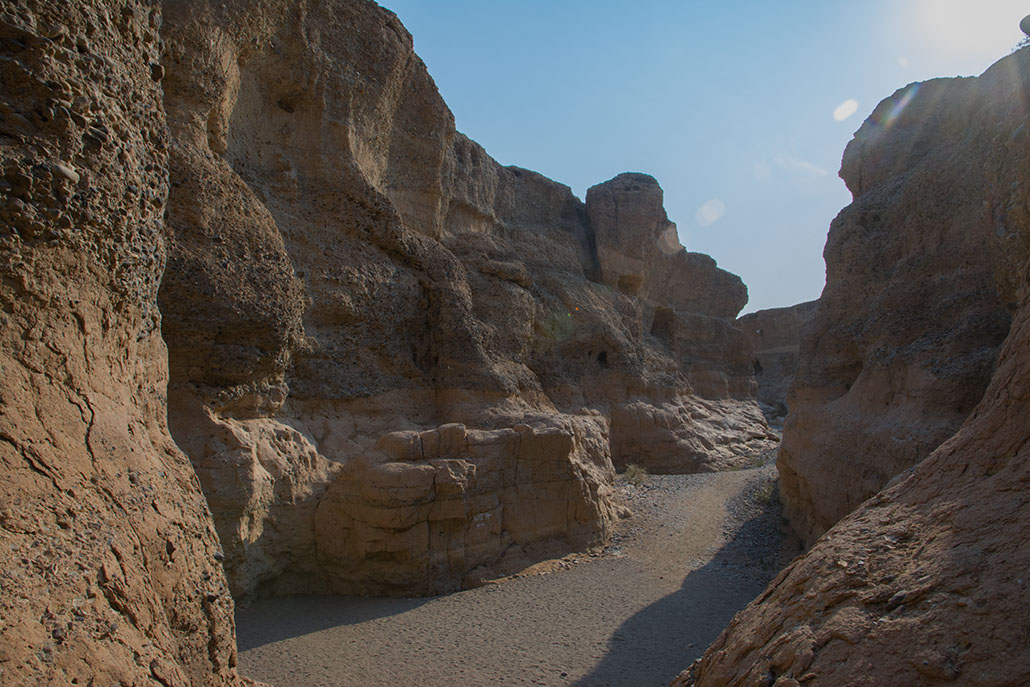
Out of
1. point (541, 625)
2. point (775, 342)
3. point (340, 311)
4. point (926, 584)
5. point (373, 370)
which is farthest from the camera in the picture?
point (775, 342)

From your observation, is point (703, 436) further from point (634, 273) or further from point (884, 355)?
point (884, 355)

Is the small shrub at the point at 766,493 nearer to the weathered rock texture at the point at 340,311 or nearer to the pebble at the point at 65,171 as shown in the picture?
the weathered rock texture at the point at 340,311

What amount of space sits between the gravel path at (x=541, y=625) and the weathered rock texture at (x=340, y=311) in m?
0.58

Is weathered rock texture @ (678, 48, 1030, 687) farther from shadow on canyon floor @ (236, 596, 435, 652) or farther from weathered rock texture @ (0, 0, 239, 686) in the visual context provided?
shadow on canyon floor @ (236, 596, 435, 652)

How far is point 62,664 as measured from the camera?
219 cm

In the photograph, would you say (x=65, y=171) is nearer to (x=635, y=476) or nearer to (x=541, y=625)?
(x=541, y=625)

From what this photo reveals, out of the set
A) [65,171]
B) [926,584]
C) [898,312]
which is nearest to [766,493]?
[898,312]

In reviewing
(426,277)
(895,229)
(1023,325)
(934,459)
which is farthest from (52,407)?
(895,229)

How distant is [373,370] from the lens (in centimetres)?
906

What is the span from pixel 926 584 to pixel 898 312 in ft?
19.8

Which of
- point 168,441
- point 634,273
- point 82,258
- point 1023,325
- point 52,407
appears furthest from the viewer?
point 634,273

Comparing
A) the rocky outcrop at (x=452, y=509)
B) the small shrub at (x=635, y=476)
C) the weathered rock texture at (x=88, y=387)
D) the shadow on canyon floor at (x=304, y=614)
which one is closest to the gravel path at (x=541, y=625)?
the shadow on canyon floor at (x=304, y=614)

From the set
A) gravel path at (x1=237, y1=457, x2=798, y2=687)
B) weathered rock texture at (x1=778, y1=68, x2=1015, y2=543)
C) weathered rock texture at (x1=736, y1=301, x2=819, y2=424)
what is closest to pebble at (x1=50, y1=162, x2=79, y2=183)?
gravel path at (x1=237, y1=457, x2=798, y2=687)

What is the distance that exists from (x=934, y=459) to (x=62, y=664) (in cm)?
440
